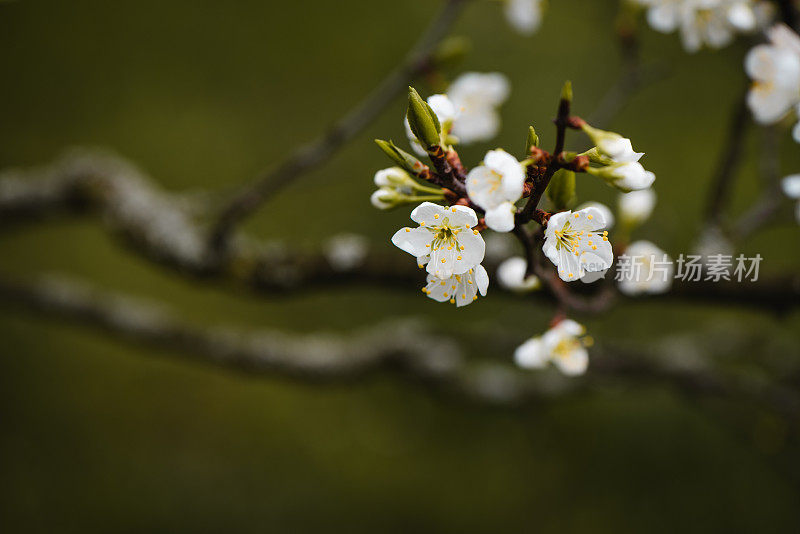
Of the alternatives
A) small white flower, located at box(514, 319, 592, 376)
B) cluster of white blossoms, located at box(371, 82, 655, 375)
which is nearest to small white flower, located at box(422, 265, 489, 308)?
cluster of white blossoms, located at box(371, 82, 655, 375)

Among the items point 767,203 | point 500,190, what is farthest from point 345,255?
point 767,203

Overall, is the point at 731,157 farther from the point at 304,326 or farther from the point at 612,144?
the point at 304,326

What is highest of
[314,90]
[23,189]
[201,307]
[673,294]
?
[314,90]

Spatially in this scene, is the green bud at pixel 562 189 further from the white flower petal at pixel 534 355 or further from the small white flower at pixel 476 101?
the small white flower at pixel 476 101

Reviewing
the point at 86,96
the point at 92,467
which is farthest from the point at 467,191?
the point at 86,96

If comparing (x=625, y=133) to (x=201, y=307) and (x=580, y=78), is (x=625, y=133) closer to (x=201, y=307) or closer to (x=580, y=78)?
(x=580, y=78)

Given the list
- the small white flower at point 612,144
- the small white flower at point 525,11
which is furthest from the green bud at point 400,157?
the small white flower at point 525,11
